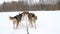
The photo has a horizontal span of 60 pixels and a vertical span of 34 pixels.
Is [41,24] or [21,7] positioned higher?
[21,7]

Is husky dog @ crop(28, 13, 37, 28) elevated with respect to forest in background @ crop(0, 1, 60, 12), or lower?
lower

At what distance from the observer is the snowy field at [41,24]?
137cm

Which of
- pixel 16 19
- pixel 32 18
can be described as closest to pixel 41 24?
pixel 32 18

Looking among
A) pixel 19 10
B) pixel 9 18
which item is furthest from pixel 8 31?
pixel 19 10

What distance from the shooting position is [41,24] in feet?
4.56

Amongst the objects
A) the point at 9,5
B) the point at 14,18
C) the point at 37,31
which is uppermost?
the point at 9,5

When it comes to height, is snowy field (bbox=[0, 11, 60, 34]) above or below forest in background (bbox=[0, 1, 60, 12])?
below

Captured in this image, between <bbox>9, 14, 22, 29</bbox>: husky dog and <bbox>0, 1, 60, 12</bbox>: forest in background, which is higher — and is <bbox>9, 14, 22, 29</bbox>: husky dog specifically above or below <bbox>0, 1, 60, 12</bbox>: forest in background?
below

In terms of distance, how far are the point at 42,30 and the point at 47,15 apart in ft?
0.51

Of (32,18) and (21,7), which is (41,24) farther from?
(21,7)

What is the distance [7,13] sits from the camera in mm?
1379

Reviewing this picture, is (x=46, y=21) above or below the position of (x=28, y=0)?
below

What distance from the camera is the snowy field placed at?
4.50 ft

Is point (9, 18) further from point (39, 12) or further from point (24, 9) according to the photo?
point (39, 12)
